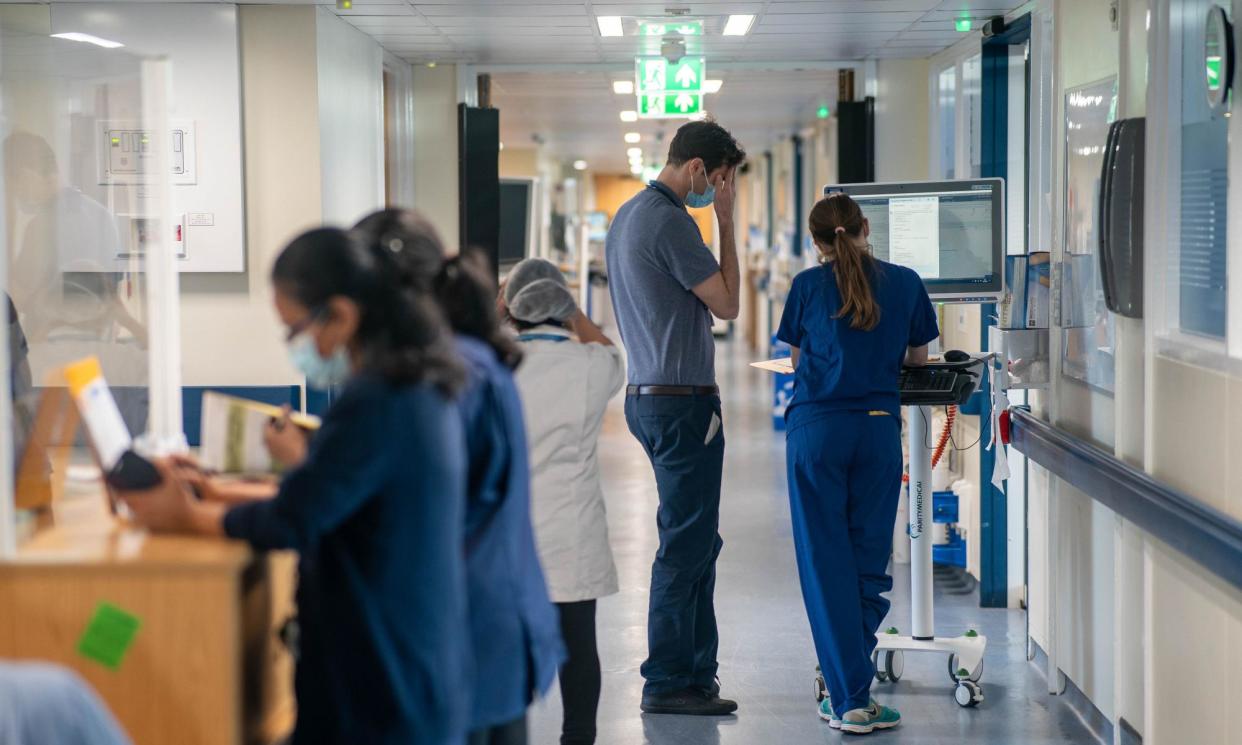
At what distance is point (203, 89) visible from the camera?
5508 mm

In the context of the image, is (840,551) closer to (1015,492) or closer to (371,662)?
(1015,492)

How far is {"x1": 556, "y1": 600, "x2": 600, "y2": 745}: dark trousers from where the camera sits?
10.8 feet

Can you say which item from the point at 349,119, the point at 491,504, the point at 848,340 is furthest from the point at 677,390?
the point at 349,119

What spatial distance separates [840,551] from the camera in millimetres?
4031

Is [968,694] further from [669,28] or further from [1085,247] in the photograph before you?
[669,28]

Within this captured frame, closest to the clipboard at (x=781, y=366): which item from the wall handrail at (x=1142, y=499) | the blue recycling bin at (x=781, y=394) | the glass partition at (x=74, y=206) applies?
the wall handrail at (x=1142, y=499)

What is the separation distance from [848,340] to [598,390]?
1023mm

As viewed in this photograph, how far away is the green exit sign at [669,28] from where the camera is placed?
6.09 meters

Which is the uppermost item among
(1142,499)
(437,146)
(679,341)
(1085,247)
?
(437,146)

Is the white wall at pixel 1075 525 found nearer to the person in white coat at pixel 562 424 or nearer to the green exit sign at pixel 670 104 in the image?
the person in white coat at pixel 562 424

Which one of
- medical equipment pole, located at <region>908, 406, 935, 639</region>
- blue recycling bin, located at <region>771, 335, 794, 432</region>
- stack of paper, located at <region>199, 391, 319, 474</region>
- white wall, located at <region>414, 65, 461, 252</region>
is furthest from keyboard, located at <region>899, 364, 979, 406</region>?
blue recycling bin, located at <region>771, 335, 794, 432</region>

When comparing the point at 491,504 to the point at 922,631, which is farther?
the point at 922,631

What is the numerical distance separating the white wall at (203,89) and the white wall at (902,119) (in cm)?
326

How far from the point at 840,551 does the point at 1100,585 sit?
2.65 ft
